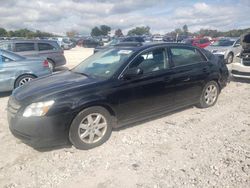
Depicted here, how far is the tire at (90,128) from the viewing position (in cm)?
381

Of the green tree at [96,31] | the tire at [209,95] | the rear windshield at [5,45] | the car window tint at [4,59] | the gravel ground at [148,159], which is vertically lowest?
the gravel ground at [148,159]

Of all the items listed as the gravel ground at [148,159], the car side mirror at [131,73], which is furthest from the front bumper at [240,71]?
the car side mirror at [131,73]

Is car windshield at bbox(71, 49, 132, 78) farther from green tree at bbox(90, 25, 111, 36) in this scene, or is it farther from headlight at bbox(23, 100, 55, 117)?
green tree at bbox(90, 25, 111, 36)

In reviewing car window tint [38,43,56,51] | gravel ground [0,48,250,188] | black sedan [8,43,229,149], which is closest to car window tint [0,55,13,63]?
gravel ground [0,48,250,188]

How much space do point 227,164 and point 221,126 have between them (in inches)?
56.6

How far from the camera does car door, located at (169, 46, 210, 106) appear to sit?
16.6ft

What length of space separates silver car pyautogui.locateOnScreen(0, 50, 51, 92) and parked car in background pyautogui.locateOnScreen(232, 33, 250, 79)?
617cm

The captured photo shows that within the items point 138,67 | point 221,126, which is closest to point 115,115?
point 138,67

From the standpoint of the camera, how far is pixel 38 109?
3.62m

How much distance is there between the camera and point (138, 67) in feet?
14.8

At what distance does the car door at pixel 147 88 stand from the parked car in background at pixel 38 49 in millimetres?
7559

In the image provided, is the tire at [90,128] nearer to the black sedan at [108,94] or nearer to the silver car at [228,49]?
the black sedan at [108,94]

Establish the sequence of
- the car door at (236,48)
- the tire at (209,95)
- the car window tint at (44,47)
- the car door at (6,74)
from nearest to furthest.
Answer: the tire at (209,95) → the car door at (6,74) → the car window tint at (44,47) → the car door at (236,48)

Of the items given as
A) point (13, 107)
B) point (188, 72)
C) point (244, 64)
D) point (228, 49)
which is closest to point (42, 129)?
point (13, 107)
